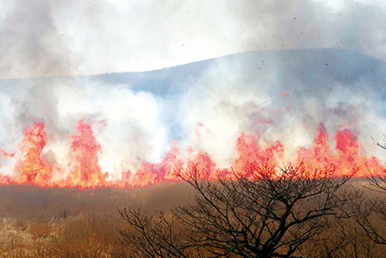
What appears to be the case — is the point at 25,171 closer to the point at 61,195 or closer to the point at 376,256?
the point at 61,195

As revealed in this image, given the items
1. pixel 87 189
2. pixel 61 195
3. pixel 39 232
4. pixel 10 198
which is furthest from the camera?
pixel 87 189

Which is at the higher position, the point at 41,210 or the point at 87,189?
the point at 87,189

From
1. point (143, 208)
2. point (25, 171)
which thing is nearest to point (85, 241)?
point (143, 208)

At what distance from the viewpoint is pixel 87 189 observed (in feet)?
149

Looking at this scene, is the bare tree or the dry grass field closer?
the bare tree

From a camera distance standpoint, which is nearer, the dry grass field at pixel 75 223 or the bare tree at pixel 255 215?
the bare tree at pixel 255 215

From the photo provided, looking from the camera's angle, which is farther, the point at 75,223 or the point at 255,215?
the point at 75,223

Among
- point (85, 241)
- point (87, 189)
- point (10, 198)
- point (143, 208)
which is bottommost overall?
point (85, 241)

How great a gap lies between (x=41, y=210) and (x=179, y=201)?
57.2 ft

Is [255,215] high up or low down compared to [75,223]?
down

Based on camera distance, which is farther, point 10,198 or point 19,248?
point 10,198

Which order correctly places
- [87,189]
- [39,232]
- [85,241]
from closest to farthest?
[85,241], [39,232], [87,189]

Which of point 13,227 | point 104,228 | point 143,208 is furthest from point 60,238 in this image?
point 143,208

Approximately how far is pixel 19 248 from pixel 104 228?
7344mm
